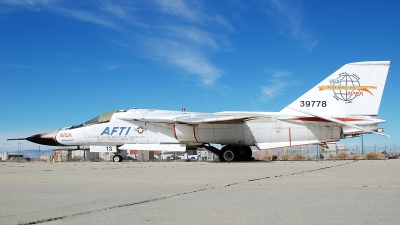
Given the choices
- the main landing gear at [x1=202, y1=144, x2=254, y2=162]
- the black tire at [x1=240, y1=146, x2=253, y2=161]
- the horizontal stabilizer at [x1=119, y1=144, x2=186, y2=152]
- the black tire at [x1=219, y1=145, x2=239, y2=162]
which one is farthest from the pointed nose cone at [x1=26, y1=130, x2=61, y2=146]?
the black tire at [x1=240, y1=146, x2=253, y2=161]

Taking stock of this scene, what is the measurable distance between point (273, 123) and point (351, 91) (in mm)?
4083

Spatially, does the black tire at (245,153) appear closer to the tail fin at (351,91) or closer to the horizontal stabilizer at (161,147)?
the horizontal stabilizer at (161,147)

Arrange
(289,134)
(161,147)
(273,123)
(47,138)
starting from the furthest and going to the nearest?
(47,138) → (161,147) → (273,123) → (289,134)

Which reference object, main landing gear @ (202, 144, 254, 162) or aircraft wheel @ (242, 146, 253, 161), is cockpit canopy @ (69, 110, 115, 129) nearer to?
main landing gear @ (202, 144, 254, 162)

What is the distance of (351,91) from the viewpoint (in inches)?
800

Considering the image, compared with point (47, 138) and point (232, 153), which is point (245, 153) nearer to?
point (232, 153)

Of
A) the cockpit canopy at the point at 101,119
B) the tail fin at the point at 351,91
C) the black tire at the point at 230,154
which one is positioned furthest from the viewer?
the cockpit canopy at the point at 101,119

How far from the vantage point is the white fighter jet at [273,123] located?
20.2 meters

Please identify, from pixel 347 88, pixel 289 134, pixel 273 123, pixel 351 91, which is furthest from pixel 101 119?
pixel 351 91

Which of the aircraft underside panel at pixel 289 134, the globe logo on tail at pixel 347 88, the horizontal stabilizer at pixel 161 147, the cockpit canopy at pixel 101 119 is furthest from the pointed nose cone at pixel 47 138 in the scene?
the globe logo on tail at pixel 347 88

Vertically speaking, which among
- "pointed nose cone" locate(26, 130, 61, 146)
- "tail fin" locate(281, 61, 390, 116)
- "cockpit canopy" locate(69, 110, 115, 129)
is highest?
"tail fin" locate(281, 61, 390, 116)

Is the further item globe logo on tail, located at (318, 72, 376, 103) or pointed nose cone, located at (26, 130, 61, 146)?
pointed nose cone, located at (26, 130, 61, 146)

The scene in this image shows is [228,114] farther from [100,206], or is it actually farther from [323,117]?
[100,206]

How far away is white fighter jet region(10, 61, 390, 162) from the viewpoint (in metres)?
20.2
